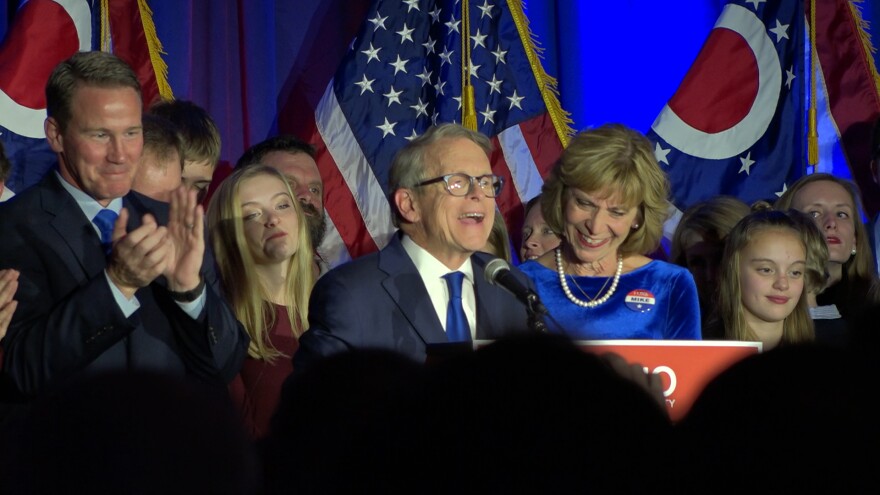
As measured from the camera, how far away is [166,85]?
201 inches

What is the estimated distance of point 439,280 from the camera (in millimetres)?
2963

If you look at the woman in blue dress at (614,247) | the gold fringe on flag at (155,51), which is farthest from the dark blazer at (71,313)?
the gold fringe on flag at (155,51)

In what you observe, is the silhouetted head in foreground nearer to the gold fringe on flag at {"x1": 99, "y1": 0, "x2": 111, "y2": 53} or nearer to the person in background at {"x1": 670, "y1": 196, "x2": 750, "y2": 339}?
the person in background at {"x1": 670, "y1": 196, "x2": 750, "y2": 339}

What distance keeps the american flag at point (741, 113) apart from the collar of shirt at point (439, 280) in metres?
2.64

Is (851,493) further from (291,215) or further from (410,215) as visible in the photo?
(291,215)

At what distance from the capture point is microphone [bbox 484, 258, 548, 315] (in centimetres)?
252

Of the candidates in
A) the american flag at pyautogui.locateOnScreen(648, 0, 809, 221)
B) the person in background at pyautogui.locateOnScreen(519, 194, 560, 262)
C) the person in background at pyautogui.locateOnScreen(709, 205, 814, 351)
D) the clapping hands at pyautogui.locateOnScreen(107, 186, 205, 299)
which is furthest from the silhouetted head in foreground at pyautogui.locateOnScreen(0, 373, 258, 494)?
the american flag at pyautogui.locateOnScreen(648, 0, 809, 221)

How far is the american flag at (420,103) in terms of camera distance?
5.36 m

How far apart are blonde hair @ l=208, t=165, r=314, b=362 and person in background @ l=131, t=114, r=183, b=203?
17 centimetres

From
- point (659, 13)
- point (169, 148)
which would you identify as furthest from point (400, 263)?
point (659, 13)

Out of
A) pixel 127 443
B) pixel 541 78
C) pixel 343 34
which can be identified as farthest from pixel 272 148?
pixel 127 443

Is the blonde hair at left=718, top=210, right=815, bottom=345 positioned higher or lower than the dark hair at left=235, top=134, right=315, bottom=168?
lower

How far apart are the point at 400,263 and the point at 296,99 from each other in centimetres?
296

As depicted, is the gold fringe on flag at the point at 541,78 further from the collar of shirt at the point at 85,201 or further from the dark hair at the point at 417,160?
the collar of shirt at the point at 85,201
